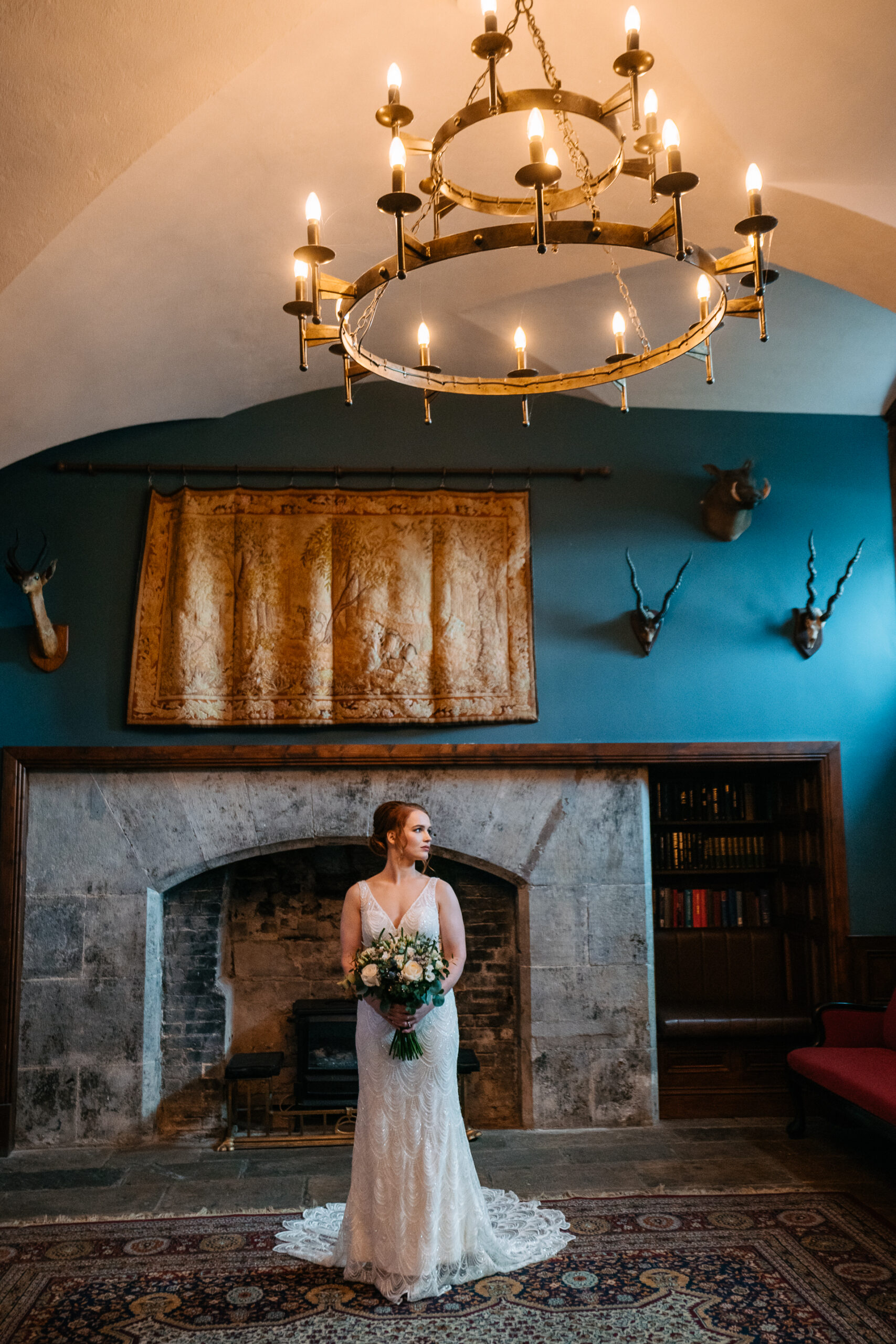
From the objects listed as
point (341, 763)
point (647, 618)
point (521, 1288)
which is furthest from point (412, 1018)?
point (647, 618)

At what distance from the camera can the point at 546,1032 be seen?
5688 mm

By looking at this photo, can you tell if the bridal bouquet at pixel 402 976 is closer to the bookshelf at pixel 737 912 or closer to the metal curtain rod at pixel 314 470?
the bookshelf at pixel 737 912

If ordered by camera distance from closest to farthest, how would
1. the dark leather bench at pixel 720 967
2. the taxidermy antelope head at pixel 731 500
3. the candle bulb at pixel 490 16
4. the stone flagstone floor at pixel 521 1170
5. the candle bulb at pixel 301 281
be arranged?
the candle bulb at pixel 490 16 < the candle bulb at pixel 301 281 < the stone flagstone floor at pixel 521 1170 < the taxidermy antelope head at pixel 731 500 < the dark leather bench at pixel 720 967

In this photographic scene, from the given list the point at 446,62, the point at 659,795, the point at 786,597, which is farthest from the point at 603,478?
the point at 446,62

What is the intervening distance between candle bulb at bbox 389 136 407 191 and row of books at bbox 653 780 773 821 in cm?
480

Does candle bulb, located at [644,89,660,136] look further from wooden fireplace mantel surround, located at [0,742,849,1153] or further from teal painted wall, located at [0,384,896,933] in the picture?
wooden fireplace mantel surround, located at [0,742,849,1153]

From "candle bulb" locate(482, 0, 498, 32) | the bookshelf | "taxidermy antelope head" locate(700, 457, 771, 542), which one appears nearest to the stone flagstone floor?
the bookshelf

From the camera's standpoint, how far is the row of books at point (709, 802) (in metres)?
6.47

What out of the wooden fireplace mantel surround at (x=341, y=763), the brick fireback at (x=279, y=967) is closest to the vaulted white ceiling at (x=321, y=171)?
the wooden fireplace mantel surround at (x=341, y=763)

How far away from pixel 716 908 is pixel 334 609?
10.3 ft

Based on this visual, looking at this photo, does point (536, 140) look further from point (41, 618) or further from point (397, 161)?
point (41, 618)

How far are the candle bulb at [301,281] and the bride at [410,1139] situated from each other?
195 centimetres

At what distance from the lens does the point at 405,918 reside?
3852mm

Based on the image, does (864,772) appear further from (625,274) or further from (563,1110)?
(625,274)
